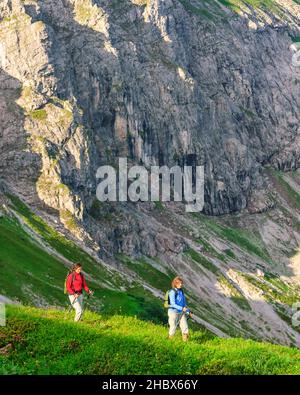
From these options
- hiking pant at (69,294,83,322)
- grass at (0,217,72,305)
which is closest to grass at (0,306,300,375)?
hiking pant at (69,294,83,322)

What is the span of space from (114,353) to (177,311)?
15.6 ft

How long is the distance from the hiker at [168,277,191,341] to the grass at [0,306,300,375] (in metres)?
0.58

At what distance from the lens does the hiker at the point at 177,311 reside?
27.9 m

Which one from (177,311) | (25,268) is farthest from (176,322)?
(25,268)

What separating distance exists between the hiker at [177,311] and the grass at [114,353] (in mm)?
576

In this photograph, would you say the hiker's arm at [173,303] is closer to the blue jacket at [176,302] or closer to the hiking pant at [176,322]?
the blue jacket at [176,302]

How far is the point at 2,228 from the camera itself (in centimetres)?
14475

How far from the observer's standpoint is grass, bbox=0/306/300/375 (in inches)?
936

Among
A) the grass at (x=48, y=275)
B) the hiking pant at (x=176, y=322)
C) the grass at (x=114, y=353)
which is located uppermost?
the hiking pant at (x=176, y=322)

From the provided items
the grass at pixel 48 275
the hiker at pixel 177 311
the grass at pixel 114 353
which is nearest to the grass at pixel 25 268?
the grass at pixel 48 275

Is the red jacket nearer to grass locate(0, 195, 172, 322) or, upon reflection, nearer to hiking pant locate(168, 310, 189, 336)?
hiking pant locate(168, 310, 189, 336)

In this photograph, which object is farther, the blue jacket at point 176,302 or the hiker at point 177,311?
the blue jacket at point 176,302

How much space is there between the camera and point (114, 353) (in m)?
24.7

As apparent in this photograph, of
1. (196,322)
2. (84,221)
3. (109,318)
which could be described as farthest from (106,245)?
(109,318)
